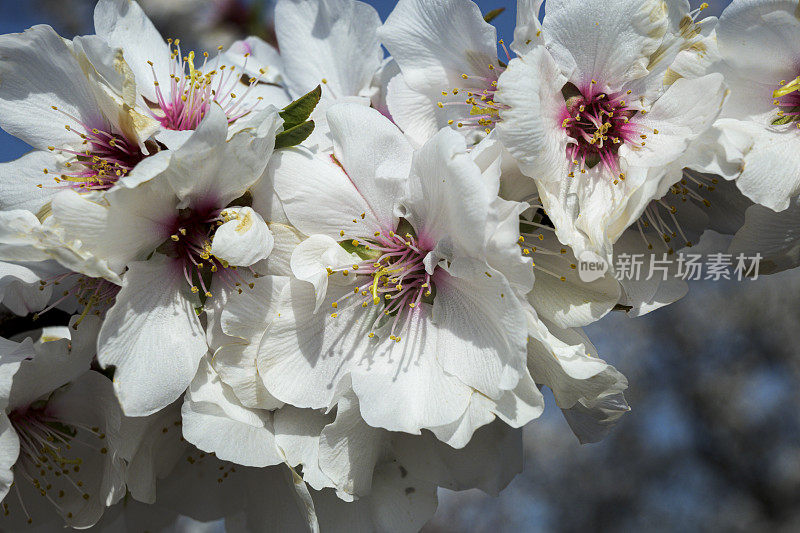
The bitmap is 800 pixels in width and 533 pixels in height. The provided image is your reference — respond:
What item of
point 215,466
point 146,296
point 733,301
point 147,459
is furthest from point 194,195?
point 733,301

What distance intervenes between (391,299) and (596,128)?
0.37 m

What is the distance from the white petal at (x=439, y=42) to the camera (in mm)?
983

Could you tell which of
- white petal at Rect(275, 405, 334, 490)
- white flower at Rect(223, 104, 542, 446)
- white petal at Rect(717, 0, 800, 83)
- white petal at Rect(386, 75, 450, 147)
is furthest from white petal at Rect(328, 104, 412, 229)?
white petal at Rect(717, 0, 800, 83)

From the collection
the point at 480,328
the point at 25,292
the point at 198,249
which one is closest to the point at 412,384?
the point at 480,328

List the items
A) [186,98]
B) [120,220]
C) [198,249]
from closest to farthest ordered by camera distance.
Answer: [120,220] < [198,249] < [186,98]

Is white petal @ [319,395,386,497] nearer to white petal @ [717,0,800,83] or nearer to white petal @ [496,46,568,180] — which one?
white petal @ [496,46,568,180]

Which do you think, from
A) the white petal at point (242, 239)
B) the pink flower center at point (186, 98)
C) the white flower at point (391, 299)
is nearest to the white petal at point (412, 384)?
the white flower at point (391, 299)

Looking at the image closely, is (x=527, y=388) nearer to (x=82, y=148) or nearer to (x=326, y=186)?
(x=326, y=186)

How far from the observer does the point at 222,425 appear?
3.04ft

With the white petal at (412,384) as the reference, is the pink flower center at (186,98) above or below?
above

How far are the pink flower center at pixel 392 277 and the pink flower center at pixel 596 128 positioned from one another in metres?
0.26

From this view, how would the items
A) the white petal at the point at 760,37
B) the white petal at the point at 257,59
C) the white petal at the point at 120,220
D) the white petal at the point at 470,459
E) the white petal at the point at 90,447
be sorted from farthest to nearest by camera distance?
the white petal at the point at 257,59
the white petal at the point at 470,459
the white petal at the point at 90,447
the white petal at the point at 760,37
the white petal at the point at 120,220

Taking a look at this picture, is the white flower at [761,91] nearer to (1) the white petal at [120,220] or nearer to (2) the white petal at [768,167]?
(2) the white petal at [768,167]

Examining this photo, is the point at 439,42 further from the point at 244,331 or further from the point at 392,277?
the point at 244,331
